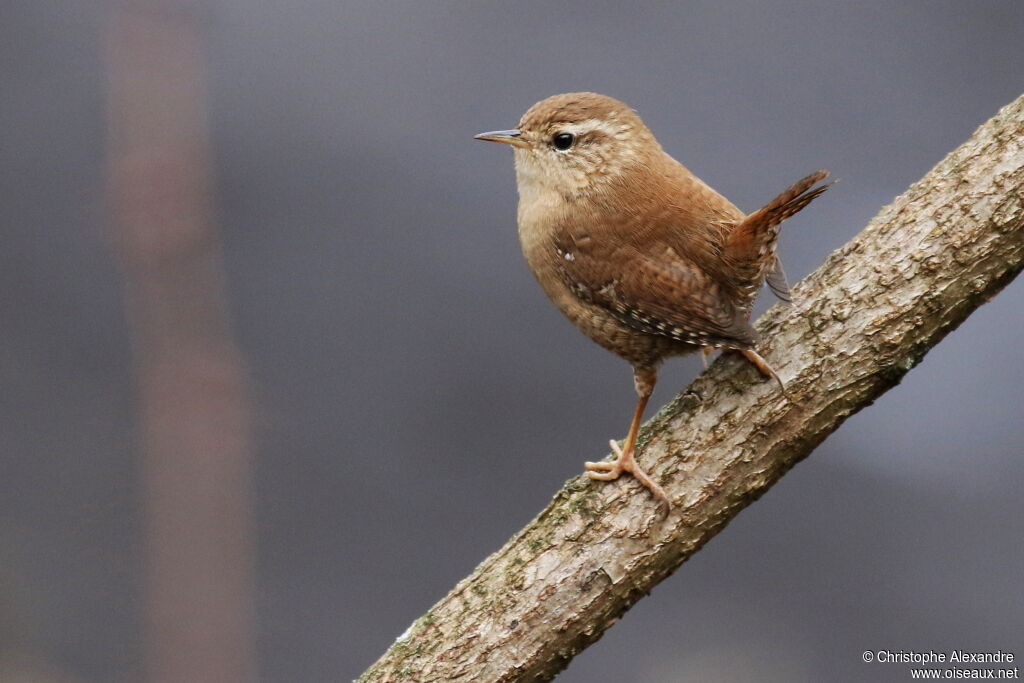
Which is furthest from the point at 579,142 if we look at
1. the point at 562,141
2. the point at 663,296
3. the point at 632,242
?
the point at 663,296

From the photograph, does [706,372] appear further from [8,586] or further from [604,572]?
[8,586]

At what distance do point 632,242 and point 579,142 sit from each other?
1.18ft

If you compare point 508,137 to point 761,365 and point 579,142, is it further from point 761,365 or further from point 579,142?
point 761,365

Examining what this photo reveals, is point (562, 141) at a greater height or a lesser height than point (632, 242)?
greater

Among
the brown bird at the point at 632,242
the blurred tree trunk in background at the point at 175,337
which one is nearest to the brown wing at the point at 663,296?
the brown bird at the point at 632,242

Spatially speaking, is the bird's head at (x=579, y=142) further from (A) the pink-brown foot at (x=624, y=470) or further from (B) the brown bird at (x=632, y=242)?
(A) the pink-brown foot at (x=624, y=470)

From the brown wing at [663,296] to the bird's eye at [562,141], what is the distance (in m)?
0.33

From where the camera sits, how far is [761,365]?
2.70 m

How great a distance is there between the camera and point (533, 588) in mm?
2701

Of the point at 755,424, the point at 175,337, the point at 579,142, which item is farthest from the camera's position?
the point at 579,142

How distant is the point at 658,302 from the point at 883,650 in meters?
2.49

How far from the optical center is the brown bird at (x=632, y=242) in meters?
2.69

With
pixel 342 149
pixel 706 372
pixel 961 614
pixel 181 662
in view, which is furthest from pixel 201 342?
pixel 961 614

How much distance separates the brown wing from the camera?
2637 millimetres
